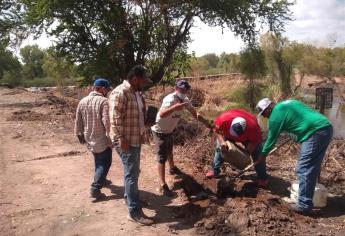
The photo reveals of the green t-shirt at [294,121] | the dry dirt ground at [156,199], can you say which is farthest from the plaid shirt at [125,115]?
the green t-shirt at [294,121]

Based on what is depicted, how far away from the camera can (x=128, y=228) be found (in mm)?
5434

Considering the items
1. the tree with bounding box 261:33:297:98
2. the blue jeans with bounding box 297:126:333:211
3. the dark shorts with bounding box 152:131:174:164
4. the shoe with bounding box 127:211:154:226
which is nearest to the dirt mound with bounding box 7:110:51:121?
the dark shorts with bounding box 152:131:174:164

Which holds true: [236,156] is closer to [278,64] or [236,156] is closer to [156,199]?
[156,199]

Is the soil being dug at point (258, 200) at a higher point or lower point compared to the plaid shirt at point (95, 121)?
lower

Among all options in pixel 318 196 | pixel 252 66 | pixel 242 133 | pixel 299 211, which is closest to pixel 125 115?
pixel 242 133

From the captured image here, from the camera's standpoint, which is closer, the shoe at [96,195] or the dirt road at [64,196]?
the dirt road at [64,196]

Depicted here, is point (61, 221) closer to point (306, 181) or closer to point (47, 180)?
point (47, 180)

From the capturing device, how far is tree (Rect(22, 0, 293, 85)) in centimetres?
1501

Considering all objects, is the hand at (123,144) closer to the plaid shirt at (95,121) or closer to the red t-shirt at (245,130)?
the plaid shirt at (95,121)

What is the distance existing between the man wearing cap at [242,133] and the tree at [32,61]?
72.4 m

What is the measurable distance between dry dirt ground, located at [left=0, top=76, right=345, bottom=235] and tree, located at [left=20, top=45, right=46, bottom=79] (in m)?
69.6

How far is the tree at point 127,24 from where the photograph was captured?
49.2ft

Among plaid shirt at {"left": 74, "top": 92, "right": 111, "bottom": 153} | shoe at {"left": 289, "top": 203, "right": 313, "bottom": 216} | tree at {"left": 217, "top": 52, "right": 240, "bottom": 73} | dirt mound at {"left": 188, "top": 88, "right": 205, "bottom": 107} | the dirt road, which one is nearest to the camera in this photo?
the dirt road

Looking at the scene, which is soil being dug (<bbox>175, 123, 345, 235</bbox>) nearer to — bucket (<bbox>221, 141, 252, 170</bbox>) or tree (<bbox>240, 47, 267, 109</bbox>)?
bucket (<bbox>221, 141, 252, 170</bbox>)
